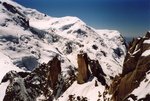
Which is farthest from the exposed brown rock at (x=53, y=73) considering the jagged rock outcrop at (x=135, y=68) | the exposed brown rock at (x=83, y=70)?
the jagged rock outcrop at (x=135, y=68)

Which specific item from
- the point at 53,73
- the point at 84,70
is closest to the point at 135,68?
the point at 84,70

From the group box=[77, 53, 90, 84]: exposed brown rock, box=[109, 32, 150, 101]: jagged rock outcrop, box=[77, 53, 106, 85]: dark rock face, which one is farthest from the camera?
box=[77, 53, 106, 85]: dark rock face

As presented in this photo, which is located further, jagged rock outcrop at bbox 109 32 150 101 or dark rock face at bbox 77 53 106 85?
dark rock face at bbox 77 53 106 85

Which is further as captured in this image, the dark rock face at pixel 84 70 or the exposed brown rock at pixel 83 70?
the dark rock face at pixel 84 70

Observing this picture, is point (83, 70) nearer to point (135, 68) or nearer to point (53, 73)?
point (53, 73)

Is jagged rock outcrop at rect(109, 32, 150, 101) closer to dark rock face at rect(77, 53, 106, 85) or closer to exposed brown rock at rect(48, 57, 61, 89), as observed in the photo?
dark rock face at rect(77, 53, 106, 85)

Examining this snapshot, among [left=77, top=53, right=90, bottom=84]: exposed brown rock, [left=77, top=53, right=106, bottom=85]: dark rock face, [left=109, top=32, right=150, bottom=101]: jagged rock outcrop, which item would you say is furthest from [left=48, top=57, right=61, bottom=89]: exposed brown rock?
[left=109, top=32, right=150, bottom=101]: jagged rock outcrop

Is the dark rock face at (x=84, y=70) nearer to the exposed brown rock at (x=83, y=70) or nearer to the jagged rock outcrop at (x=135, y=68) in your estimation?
the exposed brown rock at (x=83, y=70)

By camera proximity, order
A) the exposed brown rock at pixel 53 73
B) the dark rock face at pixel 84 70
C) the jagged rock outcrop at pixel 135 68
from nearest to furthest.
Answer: the jagged rock outcrop at pixel 135 68
the dark rock face at pixel 84 70
the exposed brown rock at pixel 53 73

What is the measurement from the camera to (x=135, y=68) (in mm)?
98750

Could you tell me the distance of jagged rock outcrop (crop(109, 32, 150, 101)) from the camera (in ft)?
307

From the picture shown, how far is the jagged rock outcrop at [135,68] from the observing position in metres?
93.7

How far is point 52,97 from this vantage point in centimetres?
18012

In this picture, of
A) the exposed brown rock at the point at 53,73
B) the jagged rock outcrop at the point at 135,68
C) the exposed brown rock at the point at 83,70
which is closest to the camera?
the jagged rock outcrop at the point at 135,68
